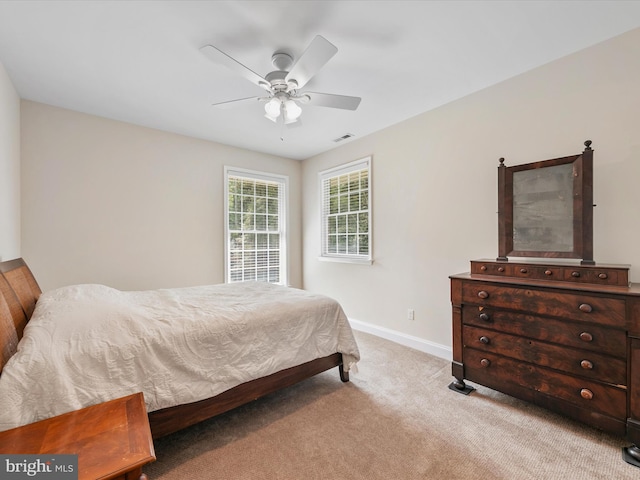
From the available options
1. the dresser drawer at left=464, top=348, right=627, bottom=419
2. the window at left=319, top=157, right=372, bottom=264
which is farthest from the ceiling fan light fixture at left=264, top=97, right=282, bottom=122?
the dresser drawer at left=464, top=348, right=627, bottom=419

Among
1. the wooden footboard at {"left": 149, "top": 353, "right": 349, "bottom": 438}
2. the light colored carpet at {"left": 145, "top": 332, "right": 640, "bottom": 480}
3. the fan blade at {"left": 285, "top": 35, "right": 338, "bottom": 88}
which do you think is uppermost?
the fan blade at {"left": 285, "top": 35, "right": 338, "bottom": 88}

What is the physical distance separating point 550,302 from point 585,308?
178mm

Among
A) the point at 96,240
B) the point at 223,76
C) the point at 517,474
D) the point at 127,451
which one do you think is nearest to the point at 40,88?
the point at 96,240

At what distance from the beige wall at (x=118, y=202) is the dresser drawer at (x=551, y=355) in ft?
10.9

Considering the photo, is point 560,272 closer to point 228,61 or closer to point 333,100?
point 333,100

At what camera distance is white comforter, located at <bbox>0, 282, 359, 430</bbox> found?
1.24m

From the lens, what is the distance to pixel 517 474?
5.03ft

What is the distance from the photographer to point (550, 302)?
6.27 ft

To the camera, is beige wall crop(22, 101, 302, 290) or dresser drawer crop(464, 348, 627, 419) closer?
dresser drawer crop(464, 348, 627, 419)

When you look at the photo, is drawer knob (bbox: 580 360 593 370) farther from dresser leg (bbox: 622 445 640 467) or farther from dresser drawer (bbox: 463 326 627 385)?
dresser leg (bbox: 622 445 640 467)

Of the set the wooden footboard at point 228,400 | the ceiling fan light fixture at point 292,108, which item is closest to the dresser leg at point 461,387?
the wooden footboard at point 228,400

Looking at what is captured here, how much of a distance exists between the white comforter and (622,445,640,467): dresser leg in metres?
1.71

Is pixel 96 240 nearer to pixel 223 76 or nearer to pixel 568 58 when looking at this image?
pixel 223 76

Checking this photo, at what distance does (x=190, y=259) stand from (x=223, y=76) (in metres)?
2.38
